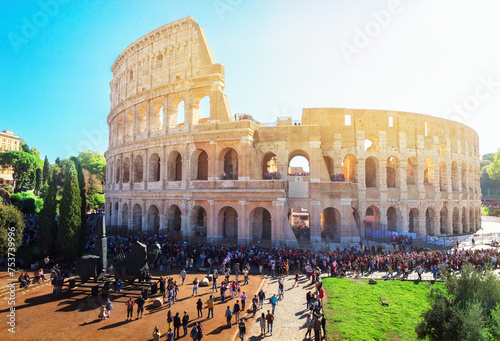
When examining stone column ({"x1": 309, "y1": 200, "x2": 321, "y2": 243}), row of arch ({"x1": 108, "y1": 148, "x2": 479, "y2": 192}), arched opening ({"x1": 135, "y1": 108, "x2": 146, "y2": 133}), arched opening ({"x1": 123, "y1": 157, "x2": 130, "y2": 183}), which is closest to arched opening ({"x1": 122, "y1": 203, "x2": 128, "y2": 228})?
row of arch ({"x1": 108, "y1": 148, "x2": 479, "y2": 192})

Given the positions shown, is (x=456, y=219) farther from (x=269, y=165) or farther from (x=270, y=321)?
(x=270, y=321)

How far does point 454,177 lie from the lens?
3703cm

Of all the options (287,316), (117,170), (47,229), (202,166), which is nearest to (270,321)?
(287,316)

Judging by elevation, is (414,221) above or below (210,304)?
above

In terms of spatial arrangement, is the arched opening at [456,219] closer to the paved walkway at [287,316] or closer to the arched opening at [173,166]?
the paved walkway at [287,316]

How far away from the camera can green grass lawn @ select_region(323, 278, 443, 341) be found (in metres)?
11.8

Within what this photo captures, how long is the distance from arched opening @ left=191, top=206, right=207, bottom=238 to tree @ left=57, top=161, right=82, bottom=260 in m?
9.86

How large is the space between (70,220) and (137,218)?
1146 cm

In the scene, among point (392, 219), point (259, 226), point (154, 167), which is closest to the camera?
point (259, 226)

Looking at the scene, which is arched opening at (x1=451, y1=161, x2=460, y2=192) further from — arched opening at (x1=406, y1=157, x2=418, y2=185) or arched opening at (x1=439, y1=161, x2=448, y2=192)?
arched opening at (x1=406, y1=157, x2=418, y2=185)

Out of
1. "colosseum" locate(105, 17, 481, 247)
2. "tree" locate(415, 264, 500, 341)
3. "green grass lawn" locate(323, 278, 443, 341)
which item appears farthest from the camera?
"colosseum" locate(105, 17, 481, 247)

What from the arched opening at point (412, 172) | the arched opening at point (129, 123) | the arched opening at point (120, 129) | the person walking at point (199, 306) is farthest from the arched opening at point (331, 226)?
the arched opening at point (120, 129)

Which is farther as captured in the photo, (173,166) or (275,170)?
(275,170)

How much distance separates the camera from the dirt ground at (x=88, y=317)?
11078 mm
